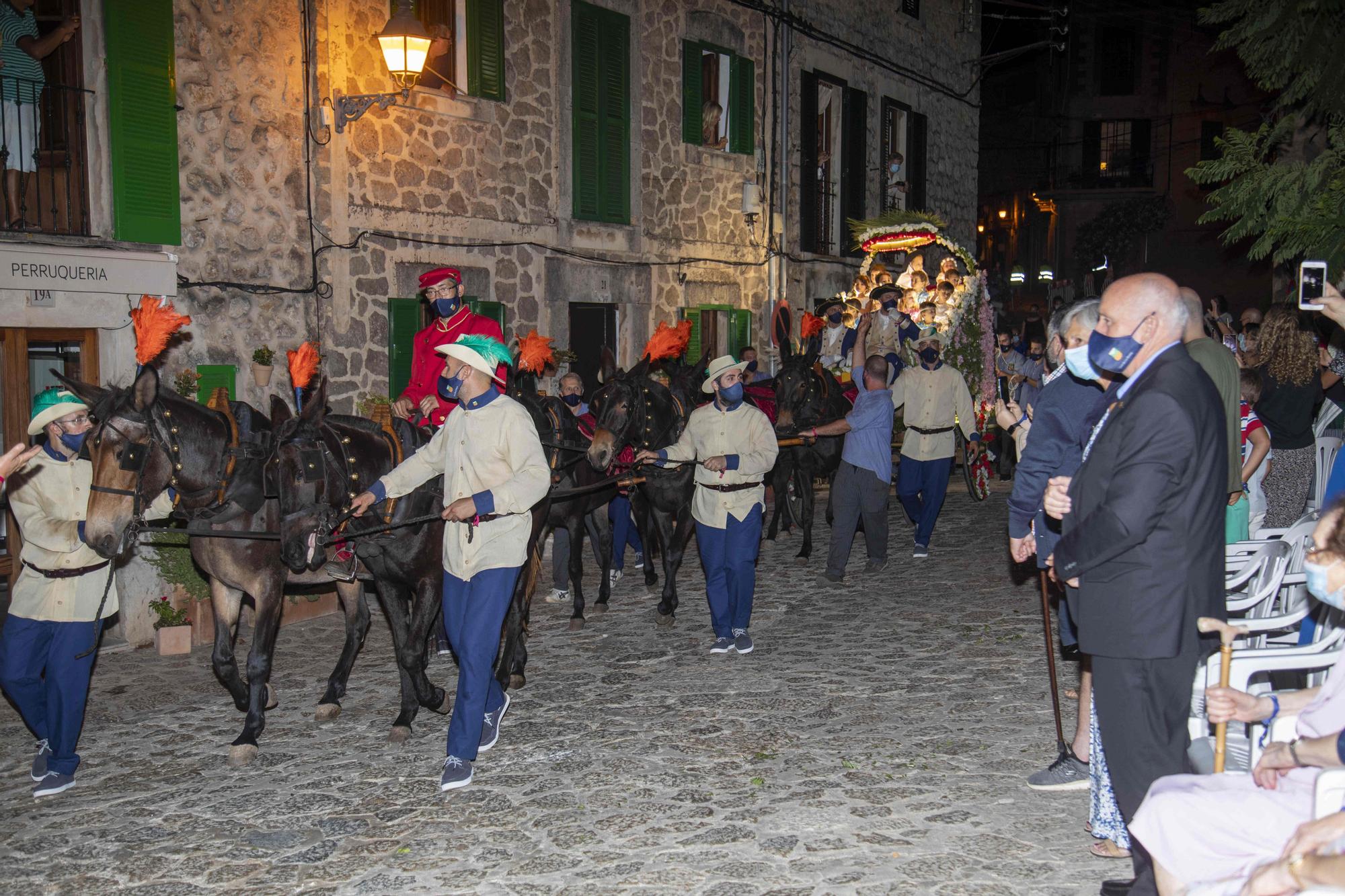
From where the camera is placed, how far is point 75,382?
598 cm

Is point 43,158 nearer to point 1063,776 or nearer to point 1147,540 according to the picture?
point 1063,776

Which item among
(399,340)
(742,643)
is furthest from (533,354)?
(399,340)

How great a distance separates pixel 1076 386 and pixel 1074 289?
40485mm

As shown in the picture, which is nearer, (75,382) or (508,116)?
(75,382)

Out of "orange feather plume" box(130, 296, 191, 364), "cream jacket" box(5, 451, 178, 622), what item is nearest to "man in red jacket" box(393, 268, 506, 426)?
"orange feather plume" box(130, 296, 191, 364)

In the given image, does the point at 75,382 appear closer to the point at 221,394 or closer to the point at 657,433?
the point at 221,394

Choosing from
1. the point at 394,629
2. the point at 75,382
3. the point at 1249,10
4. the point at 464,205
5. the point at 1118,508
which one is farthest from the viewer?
the point at 464,205

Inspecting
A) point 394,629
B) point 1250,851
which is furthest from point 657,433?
point 1250,851

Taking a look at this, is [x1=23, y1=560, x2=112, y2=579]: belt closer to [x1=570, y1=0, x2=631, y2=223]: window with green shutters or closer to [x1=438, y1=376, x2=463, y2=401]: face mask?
[x1=438, y1=376, x2=463, y2=401]: face mask

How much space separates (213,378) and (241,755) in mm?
4857

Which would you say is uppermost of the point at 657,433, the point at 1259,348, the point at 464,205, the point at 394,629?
the point at 464,205

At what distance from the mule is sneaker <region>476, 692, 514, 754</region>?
19.3 ft

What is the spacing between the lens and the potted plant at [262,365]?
1024 centimetres

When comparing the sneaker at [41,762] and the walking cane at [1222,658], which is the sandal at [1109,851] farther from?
the sneaker at [41,762]
